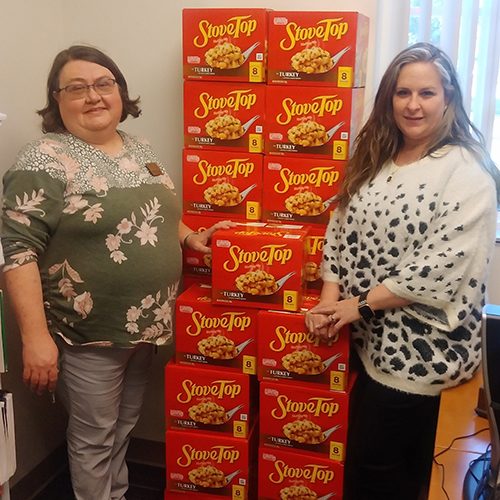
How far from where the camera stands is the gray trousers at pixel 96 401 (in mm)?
1673

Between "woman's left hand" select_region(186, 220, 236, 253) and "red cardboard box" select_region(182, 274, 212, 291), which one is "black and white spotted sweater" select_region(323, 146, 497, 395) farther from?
"red cardboard box" select_region(182, 274, 212, 291)

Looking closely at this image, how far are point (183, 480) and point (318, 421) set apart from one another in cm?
50

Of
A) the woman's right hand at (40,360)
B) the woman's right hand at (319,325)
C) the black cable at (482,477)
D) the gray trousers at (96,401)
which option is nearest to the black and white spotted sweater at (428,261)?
the woman's right hand at (319,325)

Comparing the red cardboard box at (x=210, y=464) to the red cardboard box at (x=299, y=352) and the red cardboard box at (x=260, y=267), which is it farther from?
the red cardboard box at (x=260, y=267)

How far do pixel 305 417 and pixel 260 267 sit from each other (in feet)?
1.55

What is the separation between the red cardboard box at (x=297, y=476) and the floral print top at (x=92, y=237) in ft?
1.69

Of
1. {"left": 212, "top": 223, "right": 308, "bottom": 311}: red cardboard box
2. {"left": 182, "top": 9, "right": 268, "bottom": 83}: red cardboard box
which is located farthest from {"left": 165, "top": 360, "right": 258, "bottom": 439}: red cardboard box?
{"left": 182, "top": 9, "right": 268, "bottom": 83}: red cardboard box

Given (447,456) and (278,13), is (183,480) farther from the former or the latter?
(278,13)

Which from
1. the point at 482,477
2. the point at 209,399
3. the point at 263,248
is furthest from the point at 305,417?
the point at 482,477

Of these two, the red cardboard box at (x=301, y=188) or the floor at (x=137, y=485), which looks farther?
the floor at (x=137, y=485)

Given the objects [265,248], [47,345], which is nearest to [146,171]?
[265,248]

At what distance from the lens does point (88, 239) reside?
157 centimetres

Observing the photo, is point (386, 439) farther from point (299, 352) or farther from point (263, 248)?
point (263, 248)

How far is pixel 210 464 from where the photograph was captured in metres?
1.83
